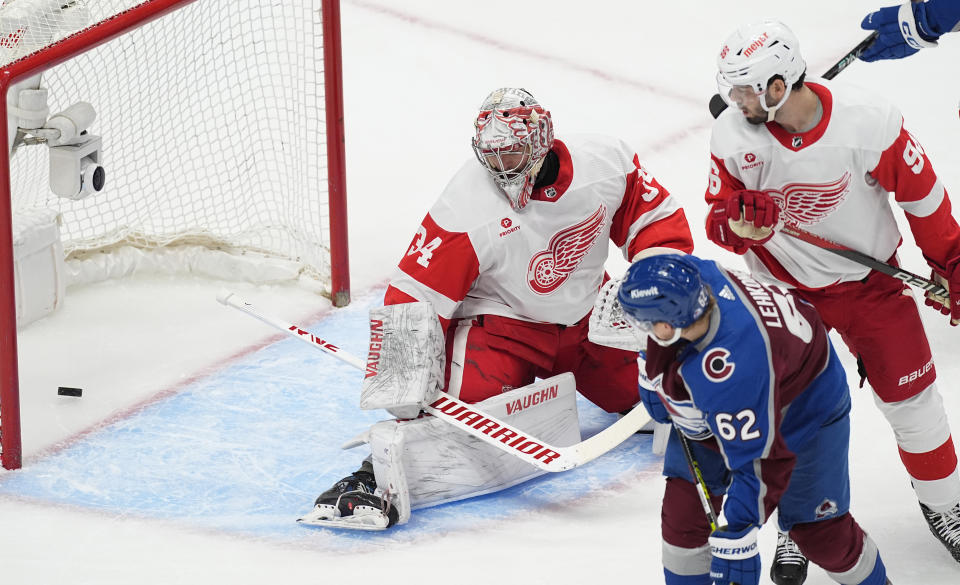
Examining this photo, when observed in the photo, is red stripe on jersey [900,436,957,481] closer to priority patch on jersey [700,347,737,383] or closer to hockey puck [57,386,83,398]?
priority patch on jersey [700,347,737,383]

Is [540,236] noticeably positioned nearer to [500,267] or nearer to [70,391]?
[500,267]

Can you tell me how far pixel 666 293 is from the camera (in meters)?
2.11

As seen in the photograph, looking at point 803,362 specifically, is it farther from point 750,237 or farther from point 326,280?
point 326,280

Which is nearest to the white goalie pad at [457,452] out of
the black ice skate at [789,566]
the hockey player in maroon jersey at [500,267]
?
the hockey player in maroon jersey at [500,267]

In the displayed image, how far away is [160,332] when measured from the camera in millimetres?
4285

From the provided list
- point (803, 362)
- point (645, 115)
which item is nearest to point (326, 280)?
point (645, 115)

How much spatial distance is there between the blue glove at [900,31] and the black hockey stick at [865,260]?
796 millimetres

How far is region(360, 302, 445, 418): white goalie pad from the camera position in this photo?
3195mm

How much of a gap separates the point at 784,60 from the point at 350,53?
384 cm

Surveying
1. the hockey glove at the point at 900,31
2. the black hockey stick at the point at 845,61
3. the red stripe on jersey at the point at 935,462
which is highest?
the hockey glove at the point at 900,31

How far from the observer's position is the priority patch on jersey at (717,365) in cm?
215

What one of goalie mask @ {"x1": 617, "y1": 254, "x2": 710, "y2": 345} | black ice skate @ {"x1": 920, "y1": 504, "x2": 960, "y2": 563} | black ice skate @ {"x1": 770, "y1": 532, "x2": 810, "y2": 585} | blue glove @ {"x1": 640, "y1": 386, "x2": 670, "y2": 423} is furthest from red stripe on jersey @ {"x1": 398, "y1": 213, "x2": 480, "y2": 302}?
black ice skate @ {"x1": 920, "y1": 504, "x2": 960, "y2": 563}

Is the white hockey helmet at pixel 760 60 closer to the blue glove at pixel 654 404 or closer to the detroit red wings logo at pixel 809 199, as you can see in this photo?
the detroit red wings logo at pixel 809 199

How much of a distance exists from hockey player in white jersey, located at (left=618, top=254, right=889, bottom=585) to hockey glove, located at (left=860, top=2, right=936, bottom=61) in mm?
1370
